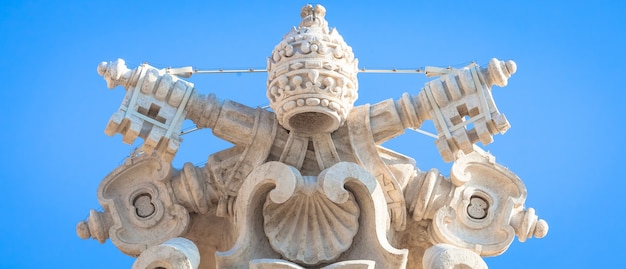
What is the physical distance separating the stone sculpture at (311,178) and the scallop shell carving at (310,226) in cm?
2

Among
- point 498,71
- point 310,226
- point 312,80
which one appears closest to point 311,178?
point 310,226

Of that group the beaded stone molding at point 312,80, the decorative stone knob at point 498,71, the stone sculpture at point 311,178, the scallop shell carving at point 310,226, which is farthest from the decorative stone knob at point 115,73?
the decorative stone knob at point 498,71

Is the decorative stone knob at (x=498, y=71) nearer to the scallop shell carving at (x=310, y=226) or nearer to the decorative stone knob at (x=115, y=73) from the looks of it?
the scallop shell carving at (x=310, y=226)

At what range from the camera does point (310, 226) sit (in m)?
16.5

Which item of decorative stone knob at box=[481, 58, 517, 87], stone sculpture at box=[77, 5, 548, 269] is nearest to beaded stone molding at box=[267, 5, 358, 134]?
stone sculpture at box=[77, 5, 548, 269]

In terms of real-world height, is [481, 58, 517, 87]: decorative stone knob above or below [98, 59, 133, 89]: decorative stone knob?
above

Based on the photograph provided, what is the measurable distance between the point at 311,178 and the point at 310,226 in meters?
0.53

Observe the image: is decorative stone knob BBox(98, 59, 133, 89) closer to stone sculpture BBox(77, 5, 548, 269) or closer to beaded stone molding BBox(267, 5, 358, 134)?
stone sculpture BBox(77, 5, 548, 269)

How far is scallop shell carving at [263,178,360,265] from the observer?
16.3 meters

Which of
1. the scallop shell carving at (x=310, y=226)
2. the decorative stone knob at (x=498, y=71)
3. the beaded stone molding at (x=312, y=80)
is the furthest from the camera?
the decorative stone knob at (x=498, y=71)

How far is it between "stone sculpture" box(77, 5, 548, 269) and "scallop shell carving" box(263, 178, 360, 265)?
2cm

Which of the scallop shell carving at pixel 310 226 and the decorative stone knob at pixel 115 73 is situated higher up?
the decorative stone knob at pixel 115 73

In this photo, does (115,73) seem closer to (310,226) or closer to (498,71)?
(310,226)

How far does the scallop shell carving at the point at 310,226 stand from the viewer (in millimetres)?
16266
